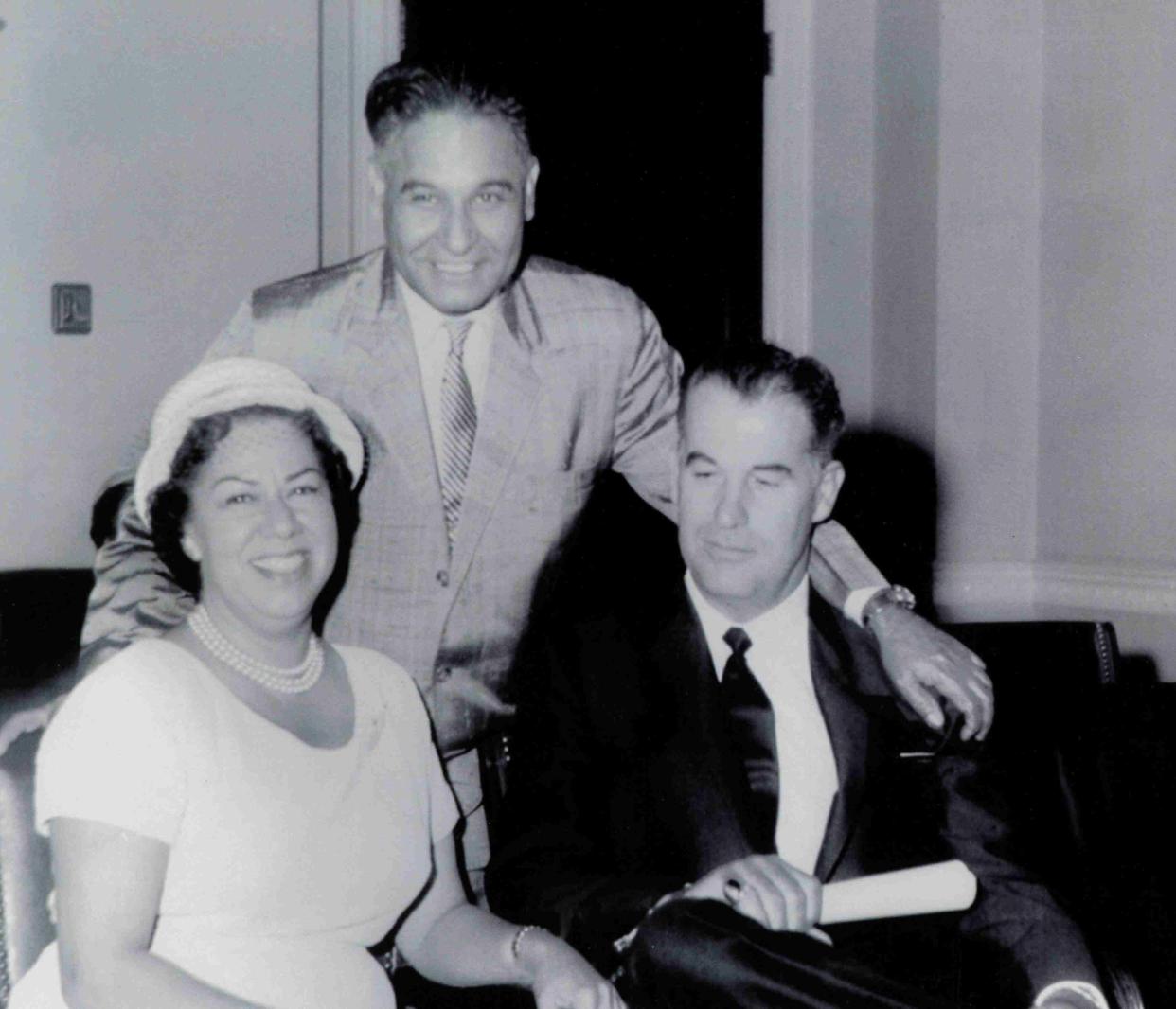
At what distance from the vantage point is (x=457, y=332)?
5.49 feet

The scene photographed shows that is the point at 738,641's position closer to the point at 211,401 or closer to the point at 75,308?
the point at 211,401

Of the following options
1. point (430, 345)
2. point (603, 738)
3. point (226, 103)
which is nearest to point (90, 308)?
point (226, 103)

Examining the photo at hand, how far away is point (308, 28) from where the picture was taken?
290 cm

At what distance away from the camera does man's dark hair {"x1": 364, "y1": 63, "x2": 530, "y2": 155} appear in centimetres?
150

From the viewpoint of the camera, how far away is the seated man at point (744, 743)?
1419 mm

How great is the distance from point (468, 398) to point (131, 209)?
4.54 ft

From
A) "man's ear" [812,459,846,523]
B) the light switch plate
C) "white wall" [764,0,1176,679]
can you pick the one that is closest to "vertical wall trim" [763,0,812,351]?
"white wall" [764,0,1176,679]

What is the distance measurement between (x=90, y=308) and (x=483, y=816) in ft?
4.74

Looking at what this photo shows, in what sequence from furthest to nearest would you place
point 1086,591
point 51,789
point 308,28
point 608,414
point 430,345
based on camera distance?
1. point 1086,591
2. point 308,28
3. point 608,414
4. point 430,345
5. point 51,789

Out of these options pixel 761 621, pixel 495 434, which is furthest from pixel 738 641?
pixel 495 434

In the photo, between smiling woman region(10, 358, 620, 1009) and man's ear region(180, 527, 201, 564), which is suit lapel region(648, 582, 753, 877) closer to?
smiling woman region(10, 358, 620, 1009)

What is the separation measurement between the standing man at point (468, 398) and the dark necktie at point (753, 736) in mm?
147

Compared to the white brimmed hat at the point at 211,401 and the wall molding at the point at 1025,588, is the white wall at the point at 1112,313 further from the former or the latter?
the white brimmed hat at the point at 211,401

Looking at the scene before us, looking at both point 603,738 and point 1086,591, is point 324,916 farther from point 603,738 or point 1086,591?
point 1086,591
